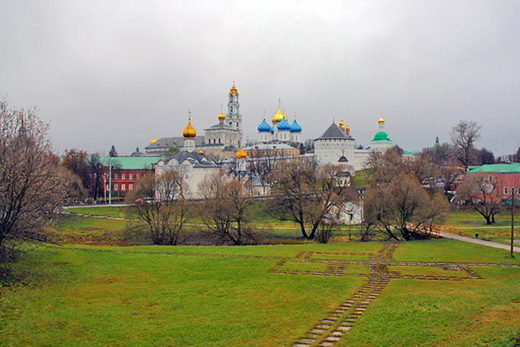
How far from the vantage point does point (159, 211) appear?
31.0 m

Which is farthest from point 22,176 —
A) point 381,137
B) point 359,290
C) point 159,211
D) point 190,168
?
point 381,137

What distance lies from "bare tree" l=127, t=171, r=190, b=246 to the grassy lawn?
32.8ft

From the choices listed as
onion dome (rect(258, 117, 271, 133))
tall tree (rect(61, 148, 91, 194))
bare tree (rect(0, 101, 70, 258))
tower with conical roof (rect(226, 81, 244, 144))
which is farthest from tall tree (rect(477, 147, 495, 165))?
bare tree (rect(0, 101, 70, 258))

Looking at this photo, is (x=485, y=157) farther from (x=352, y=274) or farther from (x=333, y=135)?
(x=352, y=274)

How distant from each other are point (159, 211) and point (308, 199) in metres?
10.5

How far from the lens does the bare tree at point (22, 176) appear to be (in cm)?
1488

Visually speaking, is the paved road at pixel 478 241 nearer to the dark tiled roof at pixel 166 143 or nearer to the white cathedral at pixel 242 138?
the white cathedral at pixel 242 138

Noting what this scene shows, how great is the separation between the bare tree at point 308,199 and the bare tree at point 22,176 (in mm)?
18382

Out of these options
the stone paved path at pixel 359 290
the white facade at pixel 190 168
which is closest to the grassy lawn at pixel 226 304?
the stone paved path at pixel 359 290

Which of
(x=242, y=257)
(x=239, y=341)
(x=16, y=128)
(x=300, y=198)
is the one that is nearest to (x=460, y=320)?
(x=239, y=341)

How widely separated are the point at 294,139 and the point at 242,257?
8469cm

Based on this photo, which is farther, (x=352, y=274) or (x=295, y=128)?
(x=295, y=128)

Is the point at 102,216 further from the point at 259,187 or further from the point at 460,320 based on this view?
the point at 460,320

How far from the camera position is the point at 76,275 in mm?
16031
